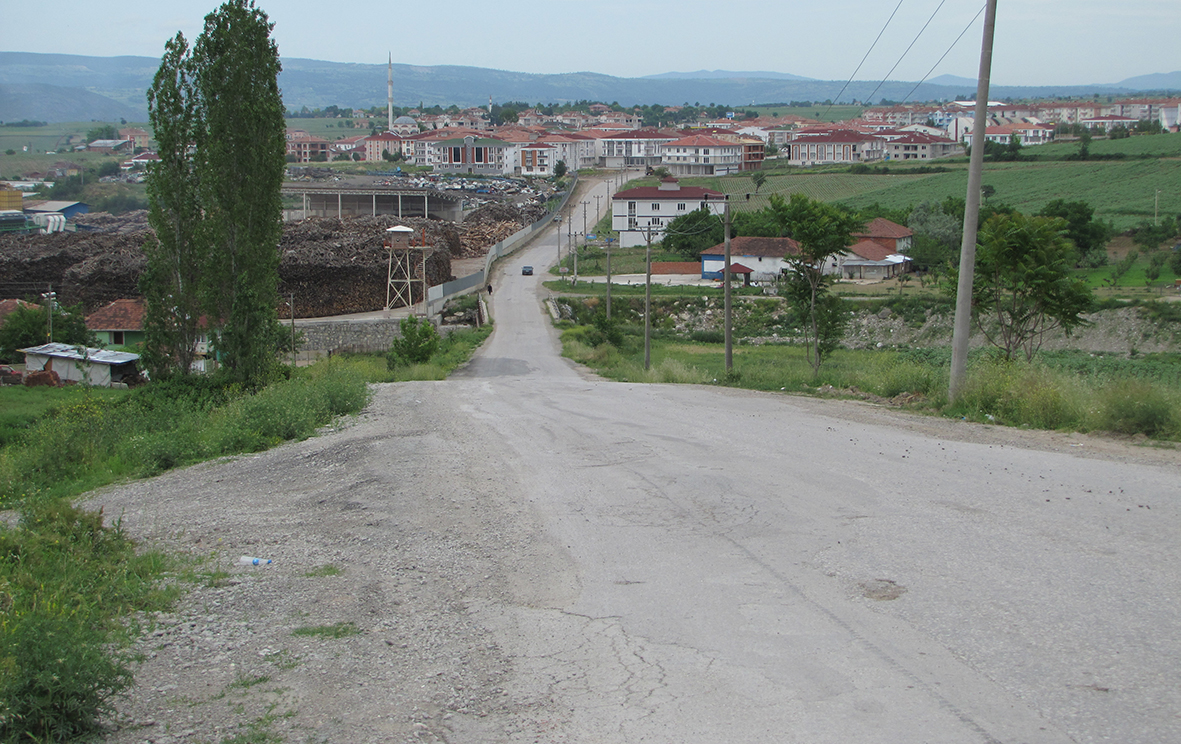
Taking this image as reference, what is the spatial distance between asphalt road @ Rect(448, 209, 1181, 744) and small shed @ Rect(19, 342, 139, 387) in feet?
110

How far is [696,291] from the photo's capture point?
62469 millimetres

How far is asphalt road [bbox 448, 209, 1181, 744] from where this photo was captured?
16.4ft

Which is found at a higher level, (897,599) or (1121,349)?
(897,599)

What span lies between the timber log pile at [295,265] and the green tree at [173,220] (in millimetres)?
33462

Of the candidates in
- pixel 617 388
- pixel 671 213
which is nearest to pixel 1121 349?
pixel 617 388

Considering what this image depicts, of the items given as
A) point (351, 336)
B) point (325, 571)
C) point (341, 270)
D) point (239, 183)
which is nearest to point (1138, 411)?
point (325, 571)

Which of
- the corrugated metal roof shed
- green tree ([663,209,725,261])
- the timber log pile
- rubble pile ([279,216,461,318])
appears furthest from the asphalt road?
green tree ([663,209,725,261])

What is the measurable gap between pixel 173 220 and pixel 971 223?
53.8ft

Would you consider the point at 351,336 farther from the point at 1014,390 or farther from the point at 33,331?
the point at 1014,390

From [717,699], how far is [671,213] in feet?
283

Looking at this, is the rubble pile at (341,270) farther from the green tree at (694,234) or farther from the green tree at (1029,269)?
the green tree at (1029,269)

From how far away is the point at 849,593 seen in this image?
6637 millimetres

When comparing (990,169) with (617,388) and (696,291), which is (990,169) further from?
(617,388)

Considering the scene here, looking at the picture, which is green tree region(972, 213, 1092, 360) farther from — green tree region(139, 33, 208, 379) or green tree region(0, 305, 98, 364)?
green tree region(0, 305, 98, 364)
